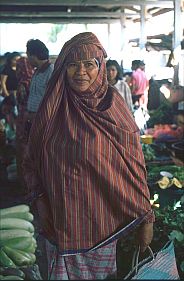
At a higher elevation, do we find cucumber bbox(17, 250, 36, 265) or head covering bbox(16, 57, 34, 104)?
head covering bbox(16, 57, 34, 104)

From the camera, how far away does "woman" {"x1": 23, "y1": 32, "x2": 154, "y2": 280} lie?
200cm

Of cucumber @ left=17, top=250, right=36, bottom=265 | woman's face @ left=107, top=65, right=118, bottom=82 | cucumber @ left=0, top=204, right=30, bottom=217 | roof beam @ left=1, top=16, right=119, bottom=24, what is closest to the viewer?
cucumber @ left=17, top=250, right=36, bottom=265

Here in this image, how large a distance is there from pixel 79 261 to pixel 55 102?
741 mm

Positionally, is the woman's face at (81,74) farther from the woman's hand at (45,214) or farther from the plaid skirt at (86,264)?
the plaid skirt at (86,264)

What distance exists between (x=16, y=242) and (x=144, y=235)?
0.80 m

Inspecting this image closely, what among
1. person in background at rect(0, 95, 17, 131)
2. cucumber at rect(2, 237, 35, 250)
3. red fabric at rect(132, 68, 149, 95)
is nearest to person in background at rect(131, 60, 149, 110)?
red fabric at rect(132, 68, 149, 95)

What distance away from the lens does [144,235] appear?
209 cm

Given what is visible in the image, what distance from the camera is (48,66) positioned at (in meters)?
4.58

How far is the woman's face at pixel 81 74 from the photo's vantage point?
200 centimetres

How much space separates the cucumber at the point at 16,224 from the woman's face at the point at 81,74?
104cm

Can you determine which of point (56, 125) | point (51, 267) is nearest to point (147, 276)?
point (51, 267)

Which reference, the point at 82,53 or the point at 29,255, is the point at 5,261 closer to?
the point at 29,255

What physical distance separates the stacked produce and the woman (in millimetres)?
271

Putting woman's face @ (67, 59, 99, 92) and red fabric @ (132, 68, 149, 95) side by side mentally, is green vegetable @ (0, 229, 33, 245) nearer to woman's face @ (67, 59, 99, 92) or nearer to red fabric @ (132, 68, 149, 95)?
woman's face @ (67, 59, 99, 92)
